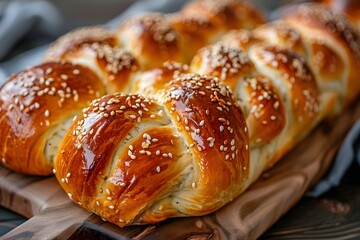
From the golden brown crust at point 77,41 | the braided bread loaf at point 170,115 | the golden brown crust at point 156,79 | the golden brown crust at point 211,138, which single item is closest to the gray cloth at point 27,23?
the golden brown crust at point 77,41

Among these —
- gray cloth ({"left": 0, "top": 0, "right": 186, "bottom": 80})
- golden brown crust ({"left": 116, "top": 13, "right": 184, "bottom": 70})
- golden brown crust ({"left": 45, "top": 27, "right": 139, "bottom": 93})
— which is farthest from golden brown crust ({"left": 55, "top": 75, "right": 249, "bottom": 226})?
gray cloth ({"left": 0, "top": 0, "right": 186, "bottom": 80})

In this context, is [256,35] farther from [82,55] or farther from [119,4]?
[119,4]

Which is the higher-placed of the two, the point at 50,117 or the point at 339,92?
the point at 50,117

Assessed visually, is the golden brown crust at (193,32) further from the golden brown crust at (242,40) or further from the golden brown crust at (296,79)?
the golden brown crust at (296,79)

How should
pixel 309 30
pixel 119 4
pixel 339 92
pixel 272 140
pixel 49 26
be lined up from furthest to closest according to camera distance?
pixel 119 4, pixel 49 26, pixel 309 30, pixel 339 92, pixel 272 140

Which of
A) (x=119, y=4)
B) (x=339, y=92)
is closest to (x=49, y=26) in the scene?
(x=119, y=4)

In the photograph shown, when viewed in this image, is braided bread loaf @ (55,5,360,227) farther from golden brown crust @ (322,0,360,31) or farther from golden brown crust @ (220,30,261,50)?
golden brown crust @ (322,0,360,31)

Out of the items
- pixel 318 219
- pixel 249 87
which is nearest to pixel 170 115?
pixel 249 87
